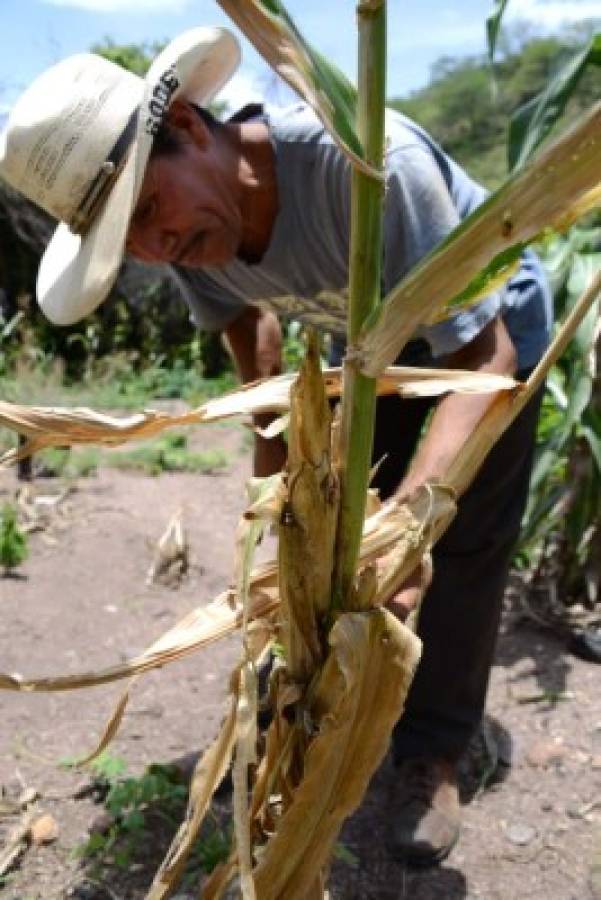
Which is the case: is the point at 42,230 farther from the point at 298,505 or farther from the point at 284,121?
the point at 298,505

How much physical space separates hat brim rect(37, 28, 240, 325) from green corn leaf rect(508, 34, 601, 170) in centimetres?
A: 55

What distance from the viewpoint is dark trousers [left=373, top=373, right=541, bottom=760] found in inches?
74.1

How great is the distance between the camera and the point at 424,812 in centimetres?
179

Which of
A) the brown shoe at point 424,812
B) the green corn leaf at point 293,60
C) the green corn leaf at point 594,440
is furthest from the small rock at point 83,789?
the green corn leaf at point 293,60

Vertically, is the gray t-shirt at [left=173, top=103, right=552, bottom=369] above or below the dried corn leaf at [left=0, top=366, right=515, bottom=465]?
above

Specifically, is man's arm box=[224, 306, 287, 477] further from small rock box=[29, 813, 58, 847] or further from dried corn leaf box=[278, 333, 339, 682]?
dried corn leaf box=[278, 333, 339, 682]

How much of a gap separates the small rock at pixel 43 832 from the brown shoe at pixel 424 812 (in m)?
0.56

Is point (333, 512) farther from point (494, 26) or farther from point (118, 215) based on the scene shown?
point (494, 26)

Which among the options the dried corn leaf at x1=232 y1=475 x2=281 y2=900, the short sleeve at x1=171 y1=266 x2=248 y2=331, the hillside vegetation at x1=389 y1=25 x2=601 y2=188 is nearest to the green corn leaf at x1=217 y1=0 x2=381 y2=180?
the dried corn leaf at x1=232 y1=475 x2=281 y2=900

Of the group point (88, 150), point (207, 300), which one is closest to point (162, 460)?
point (207, 300)

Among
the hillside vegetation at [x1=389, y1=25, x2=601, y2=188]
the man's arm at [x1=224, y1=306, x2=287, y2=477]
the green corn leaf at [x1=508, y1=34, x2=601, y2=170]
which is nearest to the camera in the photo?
the green corn leaf at [x1=508, y1=34, x2=601, y2=170]

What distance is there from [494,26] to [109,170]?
53 cm

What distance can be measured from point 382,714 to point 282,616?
0.46 feet

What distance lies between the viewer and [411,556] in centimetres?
107
